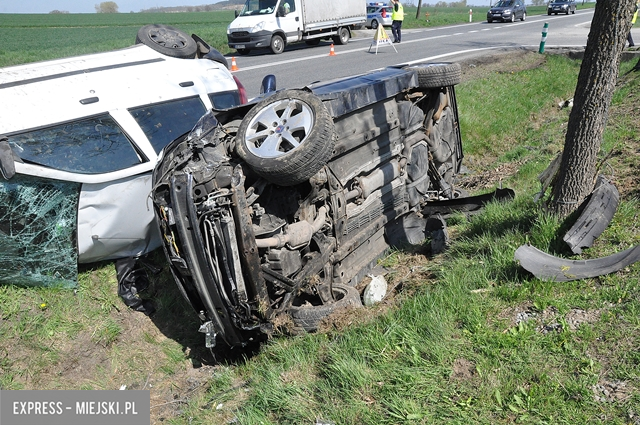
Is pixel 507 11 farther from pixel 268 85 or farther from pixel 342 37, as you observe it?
pixel 268 85

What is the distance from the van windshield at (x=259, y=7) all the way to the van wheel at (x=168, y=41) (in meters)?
13.4

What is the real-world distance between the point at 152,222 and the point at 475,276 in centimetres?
287

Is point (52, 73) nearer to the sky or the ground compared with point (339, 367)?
nearer to the sky

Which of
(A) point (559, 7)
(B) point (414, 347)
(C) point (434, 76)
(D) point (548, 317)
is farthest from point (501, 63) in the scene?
(A) point (559, 7)

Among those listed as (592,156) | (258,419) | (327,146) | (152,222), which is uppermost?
(327,146)

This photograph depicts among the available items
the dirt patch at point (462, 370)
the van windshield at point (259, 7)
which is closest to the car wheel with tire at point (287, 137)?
the dirt patch at point (462, 370)

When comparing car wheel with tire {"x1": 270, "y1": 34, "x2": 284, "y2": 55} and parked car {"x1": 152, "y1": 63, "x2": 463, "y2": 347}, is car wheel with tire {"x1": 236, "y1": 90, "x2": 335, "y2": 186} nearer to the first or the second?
parked car {"x1": 152, "y1": 63, "x2": 463, "y2": 347}

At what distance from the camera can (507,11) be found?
30.6 metres

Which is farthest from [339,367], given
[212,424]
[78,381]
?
[78,381]

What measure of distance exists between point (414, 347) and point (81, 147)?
Answer: 322 centimetres

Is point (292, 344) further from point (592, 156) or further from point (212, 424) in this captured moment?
point (592, 156)

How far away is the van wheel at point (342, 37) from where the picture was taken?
2177 centimetres

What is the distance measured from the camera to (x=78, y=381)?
13.8 feet

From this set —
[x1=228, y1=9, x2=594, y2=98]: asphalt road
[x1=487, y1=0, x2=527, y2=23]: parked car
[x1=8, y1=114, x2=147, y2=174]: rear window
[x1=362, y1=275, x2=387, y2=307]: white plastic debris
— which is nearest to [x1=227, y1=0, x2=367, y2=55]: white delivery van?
[x1=228, y1=9, x2=594, y2=98]: asphalt road
